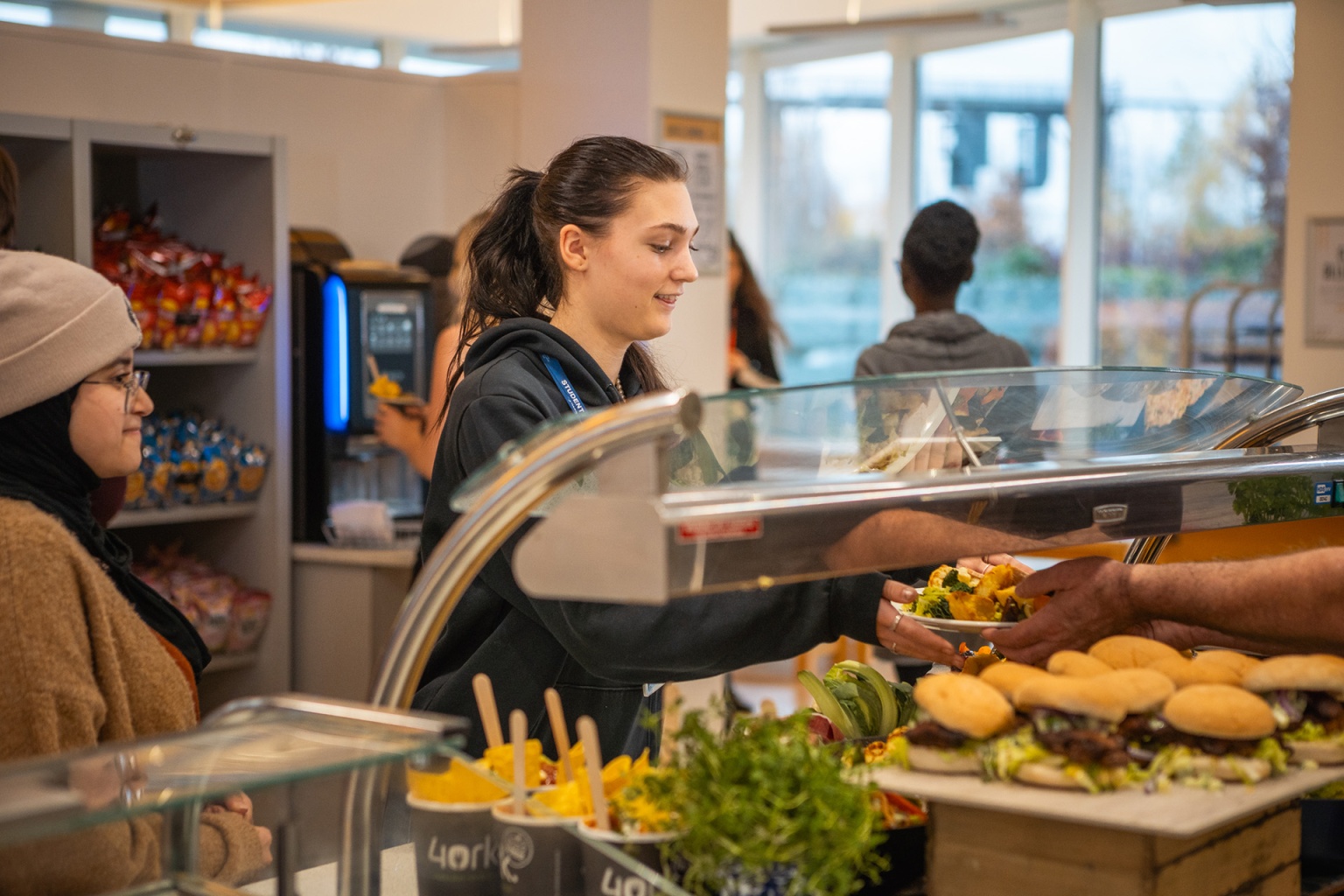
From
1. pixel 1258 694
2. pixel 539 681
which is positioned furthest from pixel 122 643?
pixel 1258 694

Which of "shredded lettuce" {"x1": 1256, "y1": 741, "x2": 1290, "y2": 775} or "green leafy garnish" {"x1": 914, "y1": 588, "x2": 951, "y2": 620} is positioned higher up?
"green leafy garnish" {"x1": 914, "y1": 588, "x2": 951, "y2": 620}

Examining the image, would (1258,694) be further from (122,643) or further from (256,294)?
(256,294)

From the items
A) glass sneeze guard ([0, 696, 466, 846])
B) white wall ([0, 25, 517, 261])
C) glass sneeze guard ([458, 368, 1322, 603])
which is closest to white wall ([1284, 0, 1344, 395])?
white wall ([0, 25, 517, 261])

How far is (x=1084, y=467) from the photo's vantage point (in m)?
1.74

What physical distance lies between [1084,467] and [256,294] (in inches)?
146

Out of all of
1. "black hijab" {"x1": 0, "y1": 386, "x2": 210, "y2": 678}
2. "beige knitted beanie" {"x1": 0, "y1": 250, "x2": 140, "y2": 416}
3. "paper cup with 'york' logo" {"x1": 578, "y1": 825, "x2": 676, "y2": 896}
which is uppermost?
"beige knitted beanie" {"x1": 0, "y1": 250, "x2": 140, "y2": 416}

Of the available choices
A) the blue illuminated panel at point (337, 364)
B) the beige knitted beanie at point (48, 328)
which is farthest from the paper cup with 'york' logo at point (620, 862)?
the blue illuminated panel at point (337, 364)

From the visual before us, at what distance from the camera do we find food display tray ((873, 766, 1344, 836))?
53.9 inches

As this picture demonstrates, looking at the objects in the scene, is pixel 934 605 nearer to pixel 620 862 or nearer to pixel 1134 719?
pixel 1134 719

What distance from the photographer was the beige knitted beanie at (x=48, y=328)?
2.17 m

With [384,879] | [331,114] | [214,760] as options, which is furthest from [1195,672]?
[331,114]

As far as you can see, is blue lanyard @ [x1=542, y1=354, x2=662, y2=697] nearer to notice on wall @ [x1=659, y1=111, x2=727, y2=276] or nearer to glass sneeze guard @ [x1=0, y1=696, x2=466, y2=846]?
glass sneeze guard @ [x1=0, y1=696, x2=466, y2=846]

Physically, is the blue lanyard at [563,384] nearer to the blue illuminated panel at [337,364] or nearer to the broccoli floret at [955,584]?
the broccoli floret at [955,584]

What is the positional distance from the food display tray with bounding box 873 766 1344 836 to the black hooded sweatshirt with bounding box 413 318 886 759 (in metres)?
0.38
